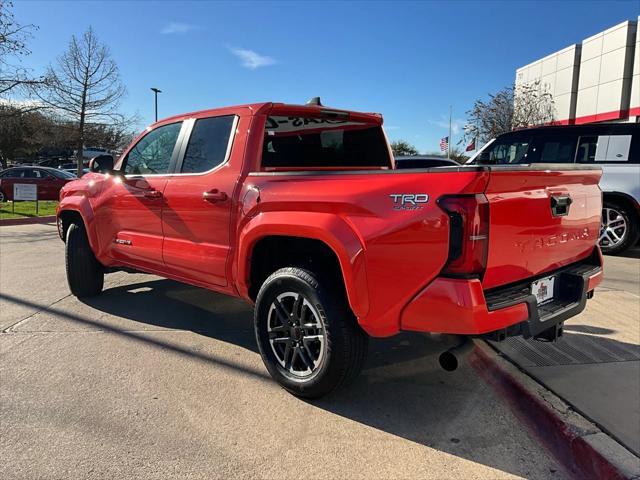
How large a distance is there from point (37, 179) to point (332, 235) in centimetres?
1939

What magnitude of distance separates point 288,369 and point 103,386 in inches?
51.9

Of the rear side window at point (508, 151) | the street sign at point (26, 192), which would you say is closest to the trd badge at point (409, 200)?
the rear side window at point (508, 151)

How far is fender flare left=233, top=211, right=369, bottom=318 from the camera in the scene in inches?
109

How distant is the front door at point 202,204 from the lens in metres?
Result: 3.71

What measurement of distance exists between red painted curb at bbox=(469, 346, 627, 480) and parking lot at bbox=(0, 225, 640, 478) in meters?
0.08

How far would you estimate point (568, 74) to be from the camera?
29.3 metres

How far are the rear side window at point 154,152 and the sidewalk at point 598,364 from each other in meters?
3.29

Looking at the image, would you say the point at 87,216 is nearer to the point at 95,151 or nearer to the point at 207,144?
the point at 207,144

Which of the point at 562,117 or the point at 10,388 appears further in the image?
the point at 562,117

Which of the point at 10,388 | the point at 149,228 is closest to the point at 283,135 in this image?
the point at 149,228

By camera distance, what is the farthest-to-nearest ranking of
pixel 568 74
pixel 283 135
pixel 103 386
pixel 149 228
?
pixel 568 74 < pixel 149 228 < pixel 283 135 < pixel 103 386

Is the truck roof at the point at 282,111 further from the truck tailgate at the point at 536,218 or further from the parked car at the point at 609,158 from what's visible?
the parked car at the point at 609,158

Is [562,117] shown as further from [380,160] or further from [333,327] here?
[333,327]

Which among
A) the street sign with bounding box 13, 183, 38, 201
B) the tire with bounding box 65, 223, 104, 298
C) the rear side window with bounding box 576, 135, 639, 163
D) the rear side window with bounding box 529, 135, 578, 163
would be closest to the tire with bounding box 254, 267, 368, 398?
the tire with bounding box 65, 223, 104, 298
